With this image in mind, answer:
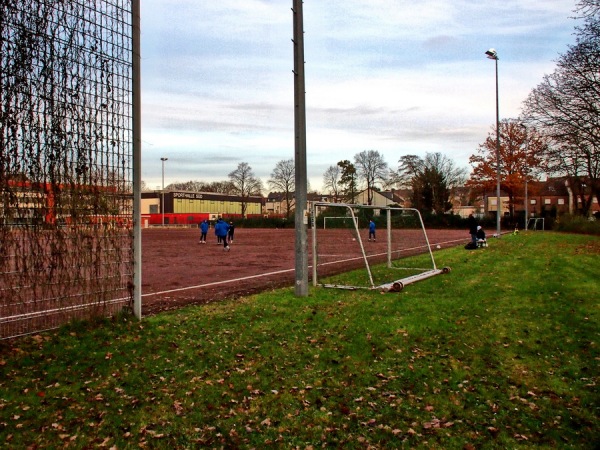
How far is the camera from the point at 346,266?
15562 millimetres

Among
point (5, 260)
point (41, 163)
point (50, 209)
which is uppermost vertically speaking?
point (41, 163)

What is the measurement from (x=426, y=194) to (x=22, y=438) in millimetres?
75048

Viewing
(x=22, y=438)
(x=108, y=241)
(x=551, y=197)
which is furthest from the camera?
(x=551, y=197)

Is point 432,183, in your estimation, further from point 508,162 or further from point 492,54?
point 492,54

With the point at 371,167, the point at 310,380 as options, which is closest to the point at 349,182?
the point at 371,167

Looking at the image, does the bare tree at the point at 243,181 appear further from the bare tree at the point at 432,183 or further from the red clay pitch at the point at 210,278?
the red clay pitch at the point at 210,278

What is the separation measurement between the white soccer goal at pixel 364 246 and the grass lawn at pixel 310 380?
127 inches

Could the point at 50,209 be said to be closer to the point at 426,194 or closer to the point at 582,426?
the point at 582,426

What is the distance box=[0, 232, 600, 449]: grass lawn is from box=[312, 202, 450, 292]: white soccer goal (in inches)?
127

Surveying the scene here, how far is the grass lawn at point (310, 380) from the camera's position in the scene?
3.94 metres

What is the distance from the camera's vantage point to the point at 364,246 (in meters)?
11.8

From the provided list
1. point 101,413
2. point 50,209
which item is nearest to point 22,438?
point 101,413

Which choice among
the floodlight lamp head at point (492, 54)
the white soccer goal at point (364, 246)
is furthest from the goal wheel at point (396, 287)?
the floodlight lamp head at point (492, 54)

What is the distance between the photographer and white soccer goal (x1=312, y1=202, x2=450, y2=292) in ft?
37.1
